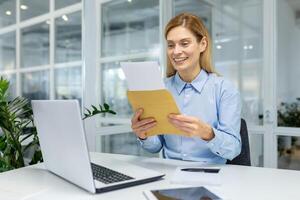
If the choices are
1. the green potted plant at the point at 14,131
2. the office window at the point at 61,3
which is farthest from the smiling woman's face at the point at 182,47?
the office window at the point at 61,3

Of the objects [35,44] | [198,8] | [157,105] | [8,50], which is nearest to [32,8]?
[35,44]

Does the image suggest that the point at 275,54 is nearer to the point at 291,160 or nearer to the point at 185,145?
the point at 291,160

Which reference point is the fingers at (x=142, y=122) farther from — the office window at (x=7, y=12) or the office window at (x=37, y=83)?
the office window at (x=7, y=12)

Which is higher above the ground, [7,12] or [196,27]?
[7,12]

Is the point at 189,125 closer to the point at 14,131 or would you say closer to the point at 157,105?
the point at 157,105

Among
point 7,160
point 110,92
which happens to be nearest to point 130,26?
point 110,92

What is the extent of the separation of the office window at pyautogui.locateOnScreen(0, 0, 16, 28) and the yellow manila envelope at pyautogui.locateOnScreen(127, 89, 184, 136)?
241 cm

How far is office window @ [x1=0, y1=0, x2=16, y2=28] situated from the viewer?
310 cm

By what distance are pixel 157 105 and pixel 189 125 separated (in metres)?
0.13

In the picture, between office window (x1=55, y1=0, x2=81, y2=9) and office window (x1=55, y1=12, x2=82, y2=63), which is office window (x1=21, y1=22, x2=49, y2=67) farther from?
office window (x1=55, y1=0, x2=81, y2=9)

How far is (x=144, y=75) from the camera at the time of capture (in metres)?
1.08

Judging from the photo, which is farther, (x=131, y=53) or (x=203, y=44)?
(x=131, y=53)

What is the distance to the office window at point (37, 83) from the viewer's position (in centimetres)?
320

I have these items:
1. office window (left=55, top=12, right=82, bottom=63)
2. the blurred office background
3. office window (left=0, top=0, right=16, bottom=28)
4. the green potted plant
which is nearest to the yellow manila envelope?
the green potted plant
